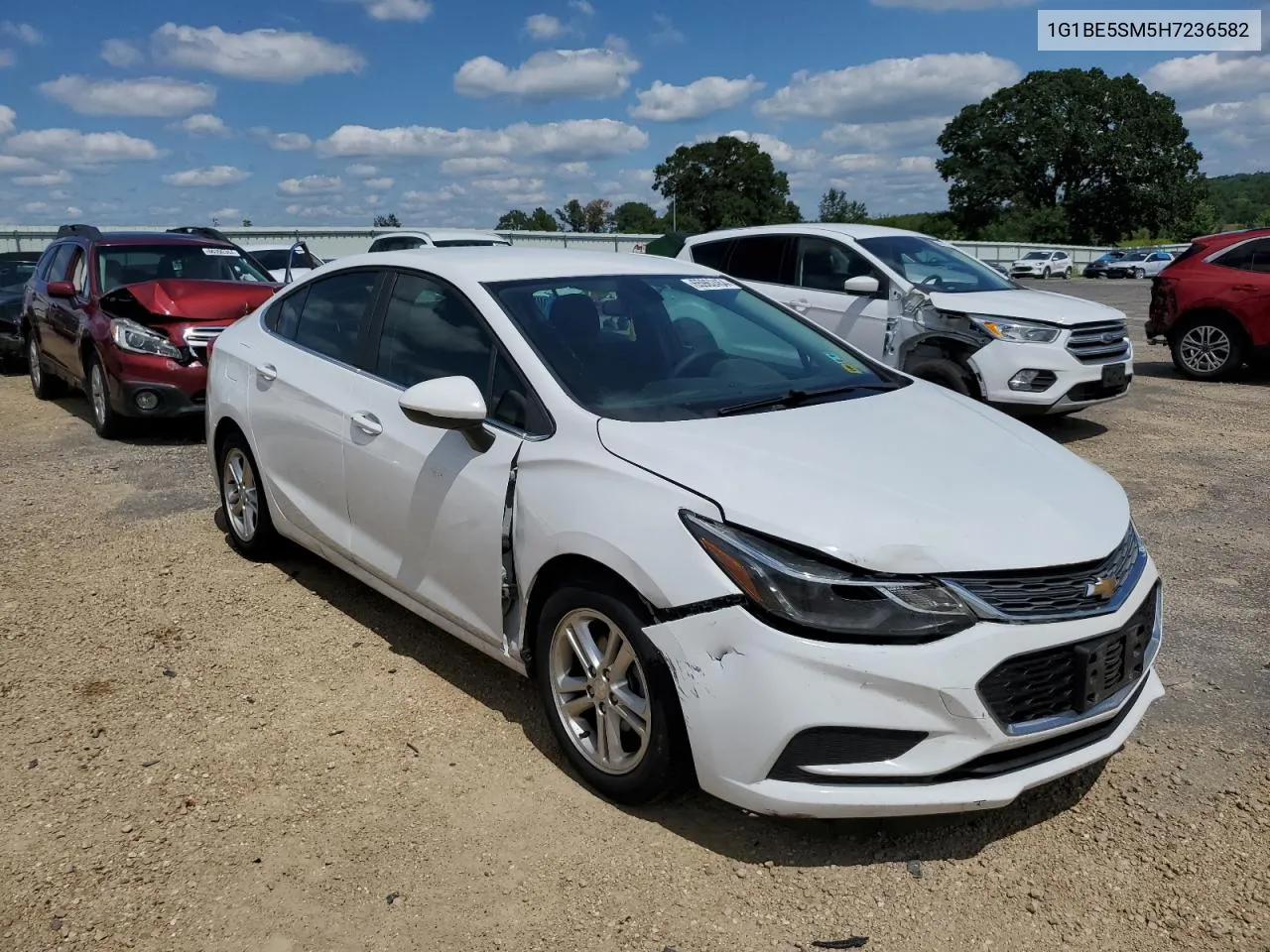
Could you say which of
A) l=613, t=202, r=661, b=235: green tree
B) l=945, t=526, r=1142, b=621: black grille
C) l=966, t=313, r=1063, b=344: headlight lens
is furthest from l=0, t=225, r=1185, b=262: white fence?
l=613, t=202, r=661, b=235: green tree

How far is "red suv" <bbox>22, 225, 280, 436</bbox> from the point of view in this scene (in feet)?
27.4

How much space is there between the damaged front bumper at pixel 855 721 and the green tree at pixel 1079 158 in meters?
80.7

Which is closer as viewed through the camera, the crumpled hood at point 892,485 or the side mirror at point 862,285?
the crumpled hood at point 892,485

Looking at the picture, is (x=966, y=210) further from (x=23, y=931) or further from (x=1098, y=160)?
(x=23, y=931)

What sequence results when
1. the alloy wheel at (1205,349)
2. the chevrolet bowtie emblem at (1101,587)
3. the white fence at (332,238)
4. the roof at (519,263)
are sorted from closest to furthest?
the chevrolet bowtie emblem at (1101,587) < the roof at (519,263) < the alloy wheel at (1205,349) < the white fence at (332,238)

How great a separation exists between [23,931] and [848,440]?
265cm

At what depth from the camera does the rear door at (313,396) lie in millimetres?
4359

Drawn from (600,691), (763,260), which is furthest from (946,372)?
(600,691)

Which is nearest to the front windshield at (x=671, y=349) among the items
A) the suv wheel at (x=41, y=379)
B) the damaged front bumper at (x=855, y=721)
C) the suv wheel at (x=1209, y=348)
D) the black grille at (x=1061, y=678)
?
the damaged front bumper at (x=855, y=721)

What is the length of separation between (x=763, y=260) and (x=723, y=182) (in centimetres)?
7981

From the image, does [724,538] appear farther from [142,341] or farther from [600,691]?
[142,341]

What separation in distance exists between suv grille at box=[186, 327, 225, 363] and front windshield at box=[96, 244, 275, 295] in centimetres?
108

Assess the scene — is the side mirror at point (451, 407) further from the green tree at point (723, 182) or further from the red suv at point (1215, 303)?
the green tree at point (723, 182)

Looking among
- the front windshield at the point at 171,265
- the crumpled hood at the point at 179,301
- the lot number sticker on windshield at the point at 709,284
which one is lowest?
the lot number sticker on windshield at the point at 709,284
